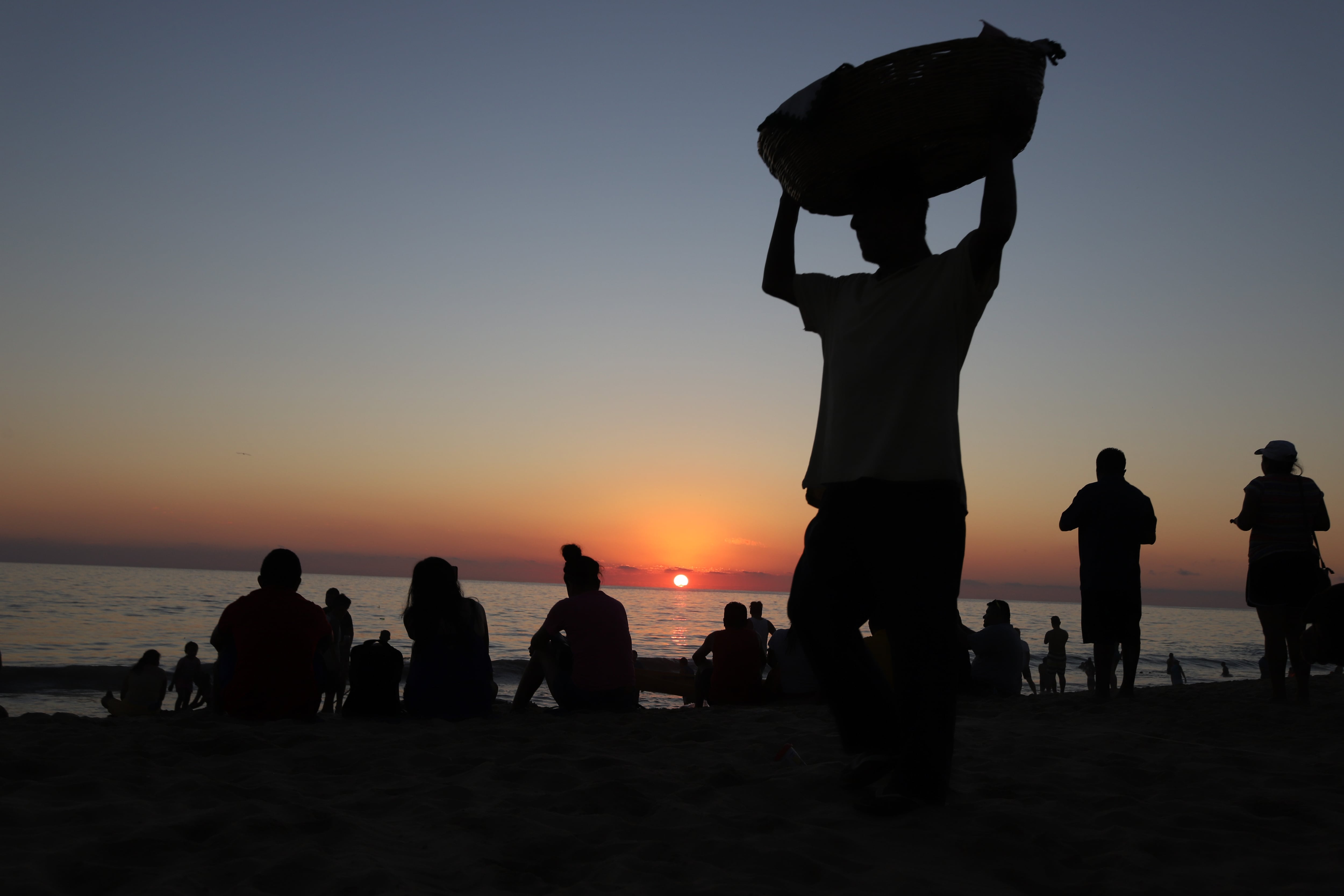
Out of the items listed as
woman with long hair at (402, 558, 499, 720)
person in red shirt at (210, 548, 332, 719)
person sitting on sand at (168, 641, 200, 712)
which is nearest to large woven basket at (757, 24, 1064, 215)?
woman with long hair at (402, 558, 499, 720)

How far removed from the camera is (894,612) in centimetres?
242

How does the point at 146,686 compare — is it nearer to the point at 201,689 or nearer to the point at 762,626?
the point at 201,689

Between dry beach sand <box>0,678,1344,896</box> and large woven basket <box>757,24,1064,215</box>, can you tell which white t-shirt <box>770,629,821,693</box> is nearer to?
dry beach sand <box>0,678,1344,896</box>

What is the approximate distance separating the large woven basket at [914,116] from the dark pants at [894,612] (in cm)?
106

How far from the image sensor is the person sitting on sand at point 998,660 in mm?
7633

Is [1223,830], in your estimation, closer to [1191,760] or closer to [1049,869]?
[1049,869]

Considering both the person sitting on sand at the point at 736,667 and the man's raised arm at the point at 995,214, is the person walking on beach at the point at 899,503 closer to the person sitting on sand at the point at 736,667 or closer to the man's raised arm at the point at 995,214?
the man's raised arm at the point at 995,214

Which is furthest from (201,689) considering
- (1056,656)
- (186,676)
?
(1056,656)

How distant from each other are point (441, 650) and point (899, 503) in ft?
12.2

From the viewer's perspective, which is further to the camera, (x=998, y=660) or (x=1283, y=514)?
(x=998, y=660)

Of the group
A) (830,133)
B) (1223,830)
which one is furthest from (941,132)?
(1223,830)

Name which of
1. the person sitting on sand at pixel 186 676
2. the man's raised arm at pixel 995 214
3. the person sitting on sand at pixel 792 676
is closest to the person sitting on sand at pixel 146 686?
the person sitting on sand at pixel 186 676

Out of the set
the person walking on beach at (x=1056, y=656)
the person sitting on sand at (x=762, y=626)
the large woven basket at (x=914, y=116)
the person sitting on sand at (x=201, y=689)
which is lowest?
the person sitting on sand at (x=201, y=689)

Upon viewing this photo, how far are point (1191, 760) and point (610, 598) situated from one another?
12.7ft
